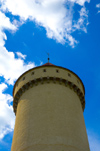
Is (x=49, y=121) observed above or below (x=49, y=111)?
below

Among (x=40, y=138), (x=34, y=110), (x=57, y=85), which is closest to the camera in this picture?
(x=40, y=138)

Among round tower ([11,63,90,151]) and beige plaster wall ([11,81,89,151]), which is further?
round tower ([11,63,90,151])

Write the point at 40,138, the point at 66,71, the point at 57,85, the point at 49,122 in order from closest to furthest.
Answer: the point at 40,138, the point at 49,122, the point at 57,85, the point at 66,71

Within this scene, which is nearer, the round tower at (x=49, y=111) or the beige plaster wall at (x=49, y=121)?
the beige plaster wall at (x=49, y=121)

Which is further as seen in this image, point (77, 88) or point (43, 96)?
point (77, 88)

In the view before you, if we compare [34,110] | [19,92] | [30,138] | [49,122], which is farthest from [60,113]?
[19,92]

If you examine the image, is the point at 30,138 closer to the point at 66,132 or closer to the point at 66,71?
the point at 66,132

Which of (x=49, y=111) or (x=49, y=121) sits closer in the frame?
(x=49, y=121)

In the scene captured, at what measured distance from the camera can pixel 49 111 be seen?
14.6m

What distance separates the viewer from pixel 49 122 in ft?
45.4

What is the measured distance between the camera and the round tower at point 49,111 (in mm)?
13078

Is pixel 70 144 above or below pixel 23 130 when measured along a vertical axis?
below

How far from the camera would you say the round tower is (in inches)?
515

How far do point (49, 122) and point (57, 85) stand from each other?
415 centimetres
